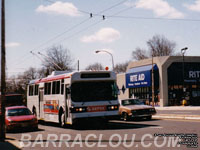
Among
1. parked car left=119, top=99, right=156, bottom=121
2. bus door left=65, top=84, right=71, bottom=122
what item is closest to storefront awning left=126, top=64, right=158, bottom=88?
parked car left=119, top=99, right=156, bottom=121

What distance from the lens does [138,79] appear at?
55.2m

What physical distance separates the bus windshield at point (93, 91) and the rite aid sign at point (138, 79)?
3405 centimetres

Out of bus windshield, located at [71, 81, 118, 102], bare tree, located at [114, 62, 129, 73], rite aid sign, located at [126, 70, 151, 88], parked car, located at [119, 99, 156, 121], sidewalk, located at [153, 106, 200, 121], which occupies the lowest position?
sidewalk, located at [153, 106, 200, 121]

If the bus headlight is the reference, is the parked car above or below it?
below

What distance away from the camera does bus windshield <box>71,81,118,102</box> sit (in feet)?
57.9

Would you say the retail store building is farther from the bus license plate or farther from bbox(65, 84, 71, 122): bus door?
the bus license plate

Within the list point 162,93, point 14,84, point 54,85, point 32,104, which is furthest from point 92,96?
point 14,84

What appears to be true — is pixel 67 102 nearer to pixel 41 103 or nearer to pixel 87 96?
pixel 87 96

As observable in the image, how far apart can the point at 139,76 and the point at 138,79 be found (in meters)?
0.61

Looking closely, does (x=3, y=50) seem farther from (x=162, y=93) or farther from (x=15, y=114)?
(x=162, y=93)

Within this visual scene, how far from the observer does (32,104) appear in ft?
86.7

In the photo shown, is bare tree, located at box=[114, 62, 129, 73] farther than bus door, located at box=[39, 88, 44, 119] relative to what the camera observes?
Yes

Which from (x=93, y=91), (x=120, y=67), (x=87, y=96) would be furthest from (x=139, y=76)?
(x=120, y=67)

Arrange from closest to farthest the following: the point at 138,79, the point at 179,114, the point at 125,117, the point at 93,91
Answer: the point at 93,91, the point at 125,117, the point at 179,114, the point at 138,79
